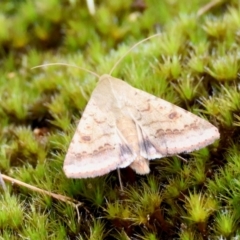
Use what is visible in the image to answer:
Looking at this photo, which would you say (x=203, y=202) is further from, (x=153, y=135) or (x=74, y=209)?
(x=74, y=209)

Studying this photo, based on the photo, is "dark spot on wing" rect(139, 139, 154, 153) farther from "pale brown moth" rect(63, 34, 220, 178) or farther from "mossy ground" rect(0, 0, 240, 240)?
"mossy ground" rect(0, 0, 240, 240)

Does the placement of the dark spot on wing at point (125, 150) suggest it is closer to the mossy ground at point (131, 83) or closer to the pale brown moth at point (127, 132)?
the pale brown moth at point (127, 132)

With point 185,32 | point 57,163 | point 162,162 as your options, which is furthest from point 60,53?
point 162,162

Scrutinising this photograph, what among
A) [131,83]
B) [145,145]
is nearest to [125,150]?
[145,145]

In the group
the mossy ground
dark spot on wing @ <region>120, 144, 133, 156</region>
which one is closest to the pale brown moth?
dark spot on wing @ <region>120, 144, 133, 156</region>

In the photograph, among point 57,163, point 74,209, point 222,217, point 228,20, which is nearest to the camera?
point 222,217

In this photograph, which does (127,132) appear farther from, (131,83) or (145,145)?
(131,83)

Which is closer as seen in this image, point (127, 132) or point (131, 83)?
point (127, 132)
